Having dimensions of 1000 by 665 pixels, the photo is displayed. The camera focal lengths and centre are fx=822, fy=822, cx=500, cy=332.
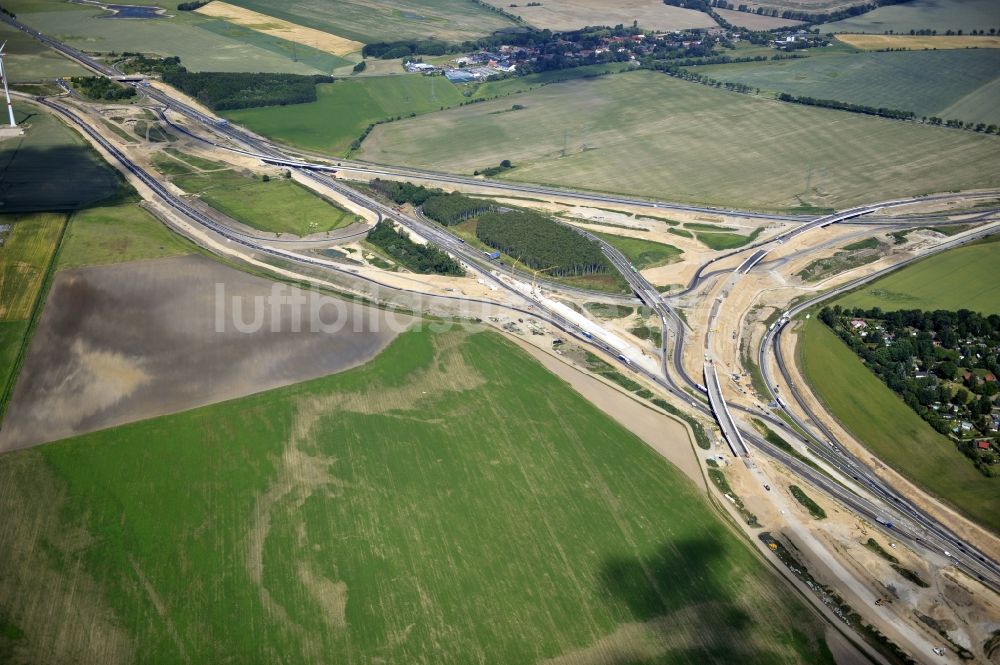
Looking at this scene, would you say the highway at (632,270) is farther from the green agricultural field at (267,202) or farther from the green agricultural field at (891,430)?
the green agricultural field at (891,430)

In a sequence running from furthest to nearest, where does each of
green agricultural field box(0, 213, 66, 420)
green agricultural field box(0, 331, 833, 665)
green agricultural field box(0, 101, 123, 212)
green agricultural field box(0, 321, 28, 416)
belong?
green agricultural field box(0, 101, 123, 212), green agricultural field box(0, 213, 66, 420), green agricultural field box(0, 321, 28, 416), green agricultural field box(0, 331, 833, 665)

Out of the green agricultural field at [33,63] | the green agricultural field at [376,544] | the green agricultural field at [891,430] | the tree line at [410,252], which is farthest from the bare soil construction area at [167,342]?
the green agricultural field at [33,63]

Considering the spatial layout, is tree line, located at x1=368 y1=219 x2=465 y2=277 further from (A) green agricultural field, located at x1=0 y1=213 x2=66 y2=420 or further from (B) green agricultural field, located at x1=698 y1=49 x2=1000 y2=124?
(B) green agricultural field, located at x1=698 y1=49 x2=1000 y2=124

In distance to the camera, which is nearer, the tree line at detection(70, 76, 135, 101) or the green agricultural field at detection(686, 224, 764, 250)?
the green agricultural field at detection(686, 224, 764, 250)

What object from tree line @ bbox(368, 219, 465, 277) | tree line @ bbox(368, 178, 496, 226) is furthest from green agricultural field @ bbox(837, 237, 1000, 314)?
tree line @ bbox(368, 178, 496, 226)

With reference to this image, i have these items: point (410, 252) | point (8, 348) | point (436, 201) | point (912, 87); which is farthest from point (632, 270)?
point (912, 87)

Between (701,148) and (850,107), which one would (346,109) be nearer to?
(701,148)

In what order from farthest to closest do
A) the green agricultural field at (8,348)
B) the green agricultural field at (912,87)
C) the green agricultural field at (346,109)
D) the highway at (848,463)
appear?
the green agricultural field at (912,87) → the green agricultural field at (346,109) → the green agricultural field at (8,348) → the highway at (848,463)
